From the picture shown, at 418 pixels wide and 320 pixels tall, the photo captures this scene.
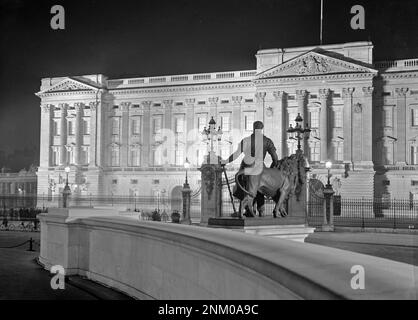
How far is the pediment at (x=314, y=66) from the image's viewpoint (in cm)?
6334

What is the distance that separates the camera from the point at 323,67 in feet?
214

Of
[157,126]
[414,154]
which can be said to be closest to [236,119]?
[157,126]

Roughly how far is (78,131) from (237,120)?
2143 centimetres

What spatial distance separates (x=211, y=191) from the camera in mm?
20438

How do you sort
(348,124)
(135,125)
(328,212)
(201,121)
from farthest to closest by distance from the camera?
(135,125) → (201,121) → (348,124) → (328,212)

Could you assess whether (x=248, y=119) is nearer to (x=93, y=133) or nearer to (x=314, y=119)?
(x=314, y=119)

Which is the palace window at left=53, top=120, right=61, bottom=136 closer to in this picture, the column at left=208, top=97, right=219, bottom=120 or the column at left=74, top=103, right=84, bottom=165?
the column at left=74, top=103, right=84, bottom=165

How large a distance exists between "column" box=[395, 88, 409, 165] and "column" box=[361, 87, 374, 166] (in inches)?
121

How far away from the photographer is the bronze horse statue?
1279 centimetres

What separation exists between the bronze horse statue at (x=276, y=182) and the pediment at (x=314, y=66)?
51673 millimetres

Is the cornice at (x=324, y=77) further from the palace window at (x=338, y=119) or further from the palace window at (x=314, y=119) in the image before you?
the palace window at (x=338, y=119)
